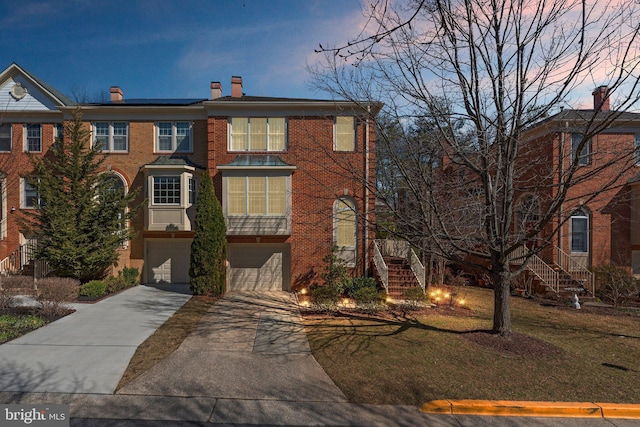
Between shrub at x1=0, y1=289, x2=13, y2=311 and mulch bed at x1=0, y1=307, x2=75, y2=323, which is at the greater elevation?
shrub at x1=0, y1=289, x2=13, y2=311

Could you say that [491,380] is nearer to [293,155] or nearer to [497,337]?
[497,337]

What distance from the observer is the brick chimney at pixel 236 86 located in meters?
15.9

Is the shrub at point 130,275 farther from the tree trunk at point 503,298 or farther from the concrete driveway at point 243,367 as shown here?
the tree trunk at point 503,298

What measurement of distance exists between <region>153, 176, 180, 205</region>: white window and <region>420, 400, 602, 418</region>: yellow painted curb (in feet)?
41.3

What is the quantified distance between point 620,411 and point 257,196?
11825 mm

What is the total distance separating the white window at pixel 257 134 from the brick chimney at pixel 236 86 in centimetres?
291

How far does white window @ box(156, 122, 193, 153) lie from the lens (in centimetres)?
1480

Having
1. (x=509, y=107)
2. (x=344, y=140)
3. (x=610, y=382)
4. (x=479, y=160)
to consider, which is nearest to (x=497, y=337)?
(x=610, y=382)

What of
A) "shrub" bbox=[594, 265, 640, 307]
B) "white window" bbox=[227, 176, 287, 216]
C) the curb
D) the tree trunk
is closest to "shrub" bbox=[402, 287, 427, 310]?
the tree trunk

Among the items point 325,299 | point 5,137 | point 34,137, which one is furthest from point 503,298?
point 5,137

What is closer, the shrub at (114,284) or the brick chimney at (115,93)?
the shrub at (114,284)

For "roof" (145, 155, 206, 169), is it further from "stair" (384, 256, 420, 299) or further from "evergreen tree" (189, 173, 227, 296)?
"stair" (384, 256, 420, 299)

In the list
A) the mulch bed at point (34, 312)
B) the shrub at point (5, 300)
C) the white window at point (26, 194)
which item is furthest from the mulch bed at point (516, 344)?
the white window at point (26, 194)

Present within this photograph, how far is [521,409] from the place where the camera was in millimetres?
4836
